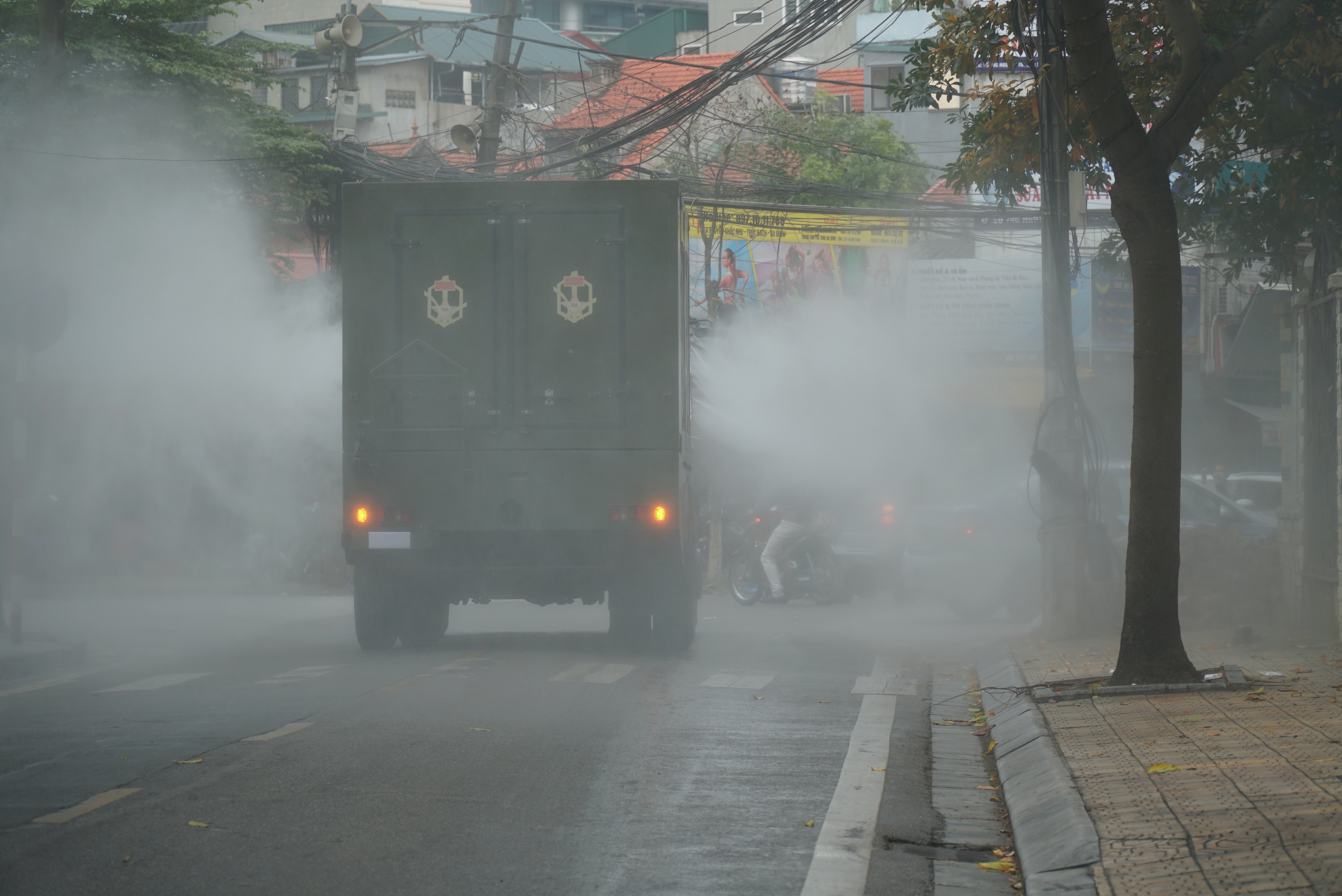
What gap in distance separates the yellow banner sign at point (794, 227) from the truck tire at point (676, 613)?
12.4 meters

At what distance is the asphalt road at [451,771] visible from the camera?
14.8ft

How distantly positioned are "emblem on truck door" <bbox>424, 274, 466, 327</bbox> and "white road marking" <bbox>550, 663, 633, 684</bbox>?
272 cm

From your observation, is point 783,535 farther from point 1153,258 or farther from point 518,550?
point 1153,258

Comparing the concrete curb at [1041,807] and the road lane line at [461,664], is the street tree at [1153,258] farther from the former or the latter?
the road lane line at [461,664]

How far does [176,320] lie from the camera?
20.2m

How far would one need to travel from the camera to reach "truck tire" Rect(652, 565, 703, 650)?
1117cm

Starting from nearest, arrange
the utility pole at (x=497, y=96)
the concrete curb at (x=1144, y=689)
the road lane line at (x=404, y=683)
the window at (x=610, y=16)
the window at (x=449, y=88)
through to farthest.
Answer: the concrete curb at (x=1144, y=689) < the road lane line at (x=404, y=683) < the utility pole at (x=497, y=96) < the window at (x=449, y=88) < the window at (x=610, y=16)

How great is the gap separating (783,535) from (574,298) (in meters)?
8.02

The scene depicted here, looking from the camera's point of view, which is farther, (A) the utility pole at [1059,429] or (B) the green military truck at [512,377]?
(A) the utility pole at [1059,429]

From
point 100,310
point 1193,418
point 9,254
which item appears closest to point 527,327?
point 9,254

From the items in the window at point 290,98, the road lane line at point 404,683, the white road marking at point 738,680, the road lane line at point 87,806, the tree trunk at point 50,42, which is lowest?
the white road marking at point 738,680

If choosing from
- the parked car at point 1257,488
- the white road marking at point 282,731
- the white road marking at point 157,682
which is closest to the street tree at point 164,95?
the white road marking at point 157,682

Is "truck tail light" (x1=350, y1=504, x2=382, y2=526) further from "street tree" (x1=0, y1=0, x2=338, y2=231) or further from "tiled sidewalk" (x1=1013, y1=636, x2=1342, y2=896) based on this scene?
"street tree" (x1=0, y1=0, x2=338, y2=231)

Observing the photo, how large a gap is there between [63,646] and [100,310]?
8846 mm
